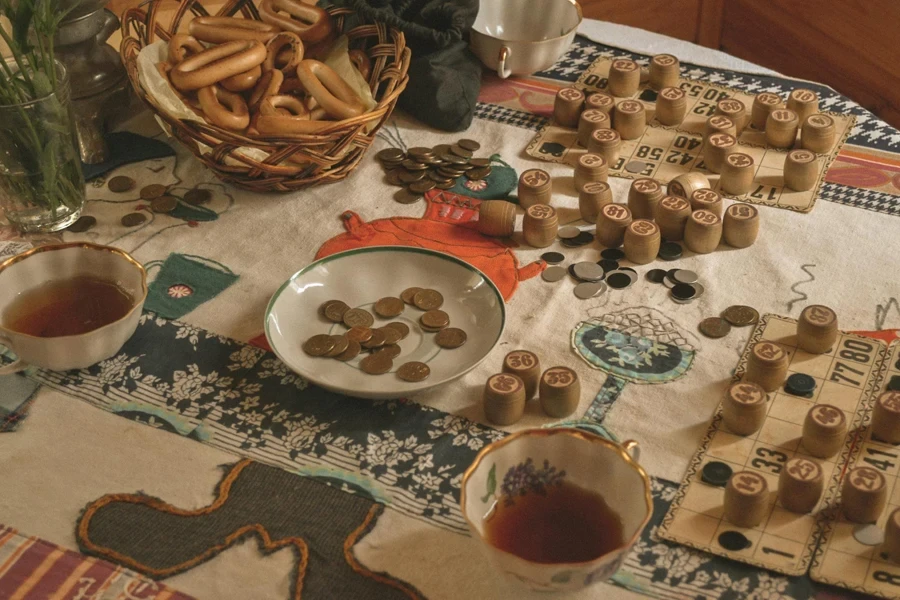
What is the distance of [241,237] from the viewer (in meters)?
1.29

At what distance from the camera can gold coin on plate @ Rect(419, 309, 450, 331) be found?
109cm

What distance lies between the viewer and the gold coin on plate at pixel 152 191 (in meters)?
1.38

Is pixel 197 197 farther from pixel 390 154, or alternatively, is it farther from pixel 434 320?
pixel 434 320

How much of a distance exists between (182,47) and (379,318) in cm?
51

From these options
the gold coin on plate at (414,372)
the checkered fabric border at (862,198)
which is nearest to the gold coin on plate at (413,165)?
Result: the gold coin on plate at (414,372)

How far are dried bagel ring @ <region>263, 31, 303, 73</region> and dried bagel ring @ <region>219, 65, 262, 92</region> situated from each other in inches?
1.4

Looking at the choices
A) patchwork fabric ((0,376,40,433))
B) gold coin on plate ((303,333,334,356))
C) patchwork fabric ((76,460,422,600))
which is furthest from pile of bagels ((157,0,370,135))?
patchwork fabric ((76,460,422,600))

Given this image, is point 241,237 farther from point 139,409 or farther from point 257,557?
point 257,557

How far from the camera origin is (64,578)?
2.79ft

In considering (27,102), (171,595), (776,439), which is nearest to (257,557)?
(171,595)

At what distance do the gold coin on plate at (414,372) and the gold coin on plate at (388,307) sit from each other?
96 mm

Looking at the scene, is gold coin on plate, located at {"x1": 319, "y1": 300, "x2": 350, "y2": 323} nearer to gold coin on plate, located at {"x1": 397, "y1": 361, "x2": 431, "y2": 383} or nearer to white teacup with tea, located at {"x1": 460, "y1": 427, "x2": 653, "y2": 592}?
gold coin on plate, located at {"x1": 397, "y1": 361, "x2": 431, "y2": 383}

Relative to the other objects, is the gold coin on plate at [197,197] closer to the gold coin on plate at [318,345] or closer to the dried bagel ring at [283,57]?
the dried bagel ring at [283,57]

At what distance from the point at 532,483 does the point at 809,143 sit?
0.78m
